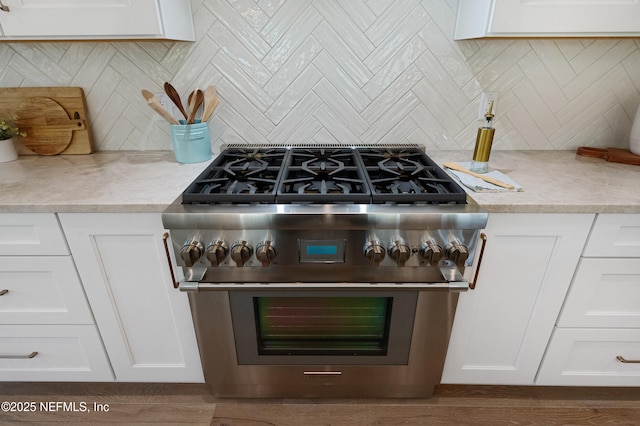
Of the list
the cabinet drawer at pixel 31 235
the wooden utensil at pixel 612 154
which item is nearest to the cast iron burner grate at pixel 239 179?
the cabinet drawer at pixel 31 235

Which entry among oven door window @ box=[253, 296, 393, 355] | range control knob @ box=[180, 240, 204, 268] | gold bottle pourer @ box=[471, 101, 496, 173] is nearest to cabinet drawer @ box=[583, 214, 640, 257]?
gold bottle pourer @ box=[471, 101, 496, 173]

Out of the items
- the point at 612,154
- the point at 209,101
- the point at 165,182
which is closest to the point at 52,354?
the point at 165,182

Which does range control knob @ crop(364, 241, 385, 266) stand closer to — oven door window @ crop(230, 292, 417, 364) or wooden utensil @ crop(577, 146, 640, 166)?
oven door window @ crop(230, 292, 417, 364)

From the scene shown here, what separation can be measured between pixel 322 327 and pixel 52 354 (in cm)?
107

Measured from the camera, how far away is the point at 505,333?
1.27 meters

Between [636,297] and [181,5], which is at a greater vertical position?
[181,5]

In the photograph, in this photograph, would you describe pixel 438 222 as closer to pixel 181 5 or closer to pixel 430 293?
pixel 430 293

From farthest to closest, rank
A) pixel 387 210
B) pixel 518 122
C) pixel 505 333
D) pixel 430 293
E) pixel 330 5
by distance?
1. pixel 518 122
2. pixel 330 5
3. pixel 505 333
4. pixel 430 293
5. pixel 387 210

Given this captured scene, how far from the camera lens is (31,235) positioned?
3.63 ft

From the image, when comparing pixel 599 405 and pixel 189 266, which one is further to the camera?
pixel 599 405

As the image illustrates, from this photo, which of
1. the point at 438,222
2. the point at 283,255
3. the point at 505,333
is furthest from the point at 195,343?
the point at 505,333

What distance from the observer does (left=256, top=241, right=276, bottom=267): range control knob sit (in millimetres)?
975

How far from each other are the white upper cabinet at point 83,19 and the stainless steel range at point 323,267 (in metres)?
0.51

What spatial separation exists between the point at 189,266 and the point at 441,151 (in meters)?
1.20
